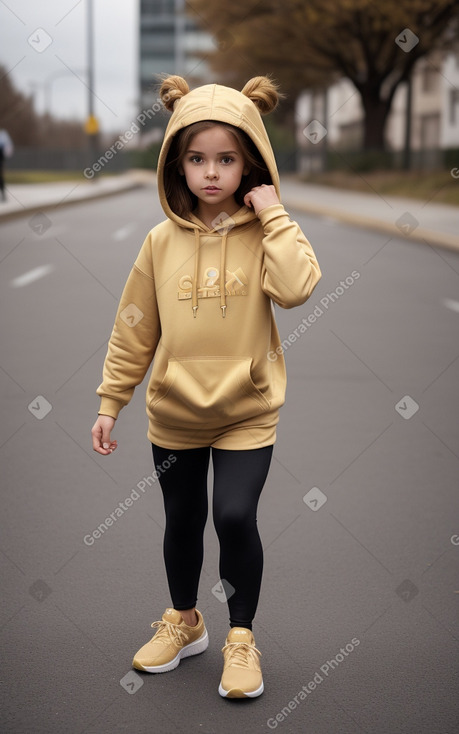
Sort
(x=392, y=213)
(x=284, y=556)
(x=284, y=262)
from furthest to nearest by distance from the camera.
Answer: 1. (x=392, y=213)
2. (x=284, y=556)
3. (x=284, y=262)

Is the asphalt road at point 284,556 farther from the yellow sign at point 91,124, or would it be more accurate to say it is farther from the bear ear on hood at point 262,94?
the yellow sign at point 91,124

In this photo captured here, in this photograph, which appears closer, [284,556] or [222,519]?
[222,519]

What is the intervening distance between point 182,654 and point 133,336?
3.17 ft

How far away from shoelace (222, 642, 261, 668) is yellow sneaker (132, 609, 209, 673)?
17cm

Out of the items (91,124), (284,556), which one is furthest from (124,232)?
(91,124)

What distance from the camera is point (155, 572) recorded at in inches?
147

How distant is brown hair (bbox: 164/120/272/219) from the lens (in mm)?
2779

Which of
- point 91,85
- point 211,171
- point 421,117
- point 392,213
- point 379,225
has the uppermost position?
point 91,85

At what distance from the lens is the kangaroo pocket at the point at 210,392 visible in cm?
276

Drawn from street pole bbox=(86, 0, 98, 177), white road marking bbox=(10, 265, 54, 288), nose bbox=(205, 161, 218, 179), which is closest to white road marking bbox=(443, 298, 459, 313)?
white road marking bbox=(10, 265, 54, 288)

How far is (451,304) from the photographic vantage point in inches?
403

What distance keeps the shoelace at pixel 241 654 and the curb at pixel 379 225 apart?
13135 mm

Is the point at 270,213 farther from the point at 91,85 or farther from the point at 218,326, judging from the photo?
the point at 91,85

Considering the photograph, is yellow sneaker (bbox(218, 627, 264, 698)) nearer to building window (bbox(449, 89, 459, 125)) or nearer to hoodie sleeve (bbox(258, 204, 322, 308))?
hoodie sleeve (bbox(258, 204, 322, 308))
